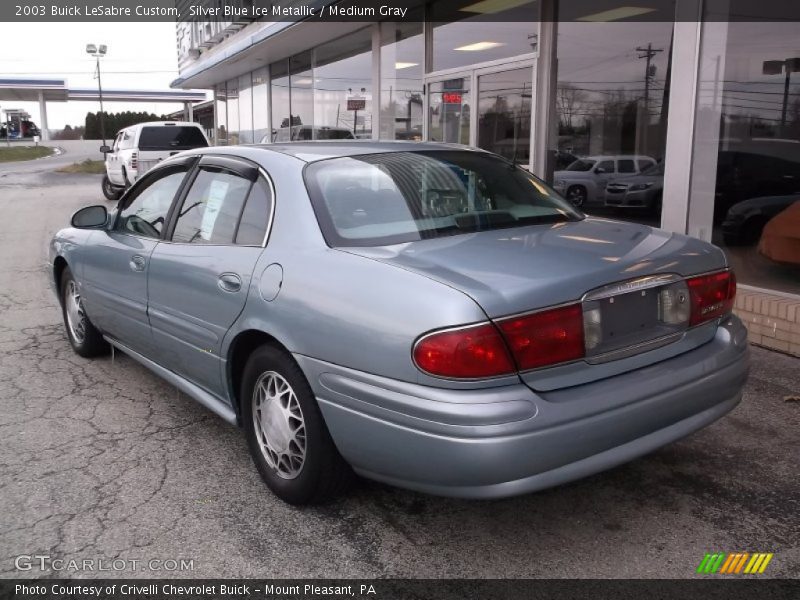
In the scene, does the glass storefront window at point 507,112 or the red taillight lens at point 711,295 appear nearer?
the red taillight lens at point 711,295

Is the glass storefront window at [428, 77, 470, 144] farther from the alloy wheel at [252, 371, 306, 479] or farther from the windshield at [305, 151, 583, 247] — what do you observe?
the alloy wheel at [252, 371, 306, 479]

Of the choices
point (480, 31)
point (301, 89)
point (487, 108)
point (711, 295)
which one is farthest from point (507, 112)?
point (301, 89)

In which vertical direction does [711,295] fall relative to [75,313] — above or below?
above

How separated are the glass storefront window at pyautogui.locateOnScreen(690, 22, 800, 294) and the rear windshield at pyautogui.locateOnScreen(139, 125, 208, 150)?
45.4 ft

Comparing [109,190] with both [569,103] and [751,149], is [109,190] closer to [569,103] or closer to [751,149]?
[569,103]

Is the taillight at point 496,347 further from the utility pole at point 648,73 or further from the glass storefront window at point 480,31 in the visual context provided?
the glass storefront window at point 480,31

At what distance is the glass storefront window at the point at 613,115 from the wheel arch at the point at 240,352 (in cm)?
469

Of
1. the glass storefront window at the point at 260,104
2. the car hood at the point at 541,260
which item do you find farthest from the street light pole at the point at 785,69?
the glass storefront window at the point at 260,104

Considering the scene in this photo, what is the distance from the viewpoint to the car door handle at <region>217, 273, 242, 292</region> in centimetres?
321

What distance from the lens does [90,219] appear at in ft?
→ 15.6

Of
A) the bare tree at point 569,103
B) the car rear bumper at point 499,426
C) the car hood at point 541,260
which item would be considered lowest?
the car rear bumper at point 499,426

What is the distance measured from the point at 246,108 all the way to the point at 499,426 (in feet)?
65.3

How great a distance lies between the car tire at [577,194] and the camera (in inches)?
322

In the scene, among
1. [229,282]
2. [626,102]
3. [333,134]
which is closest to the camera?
[229,282]
